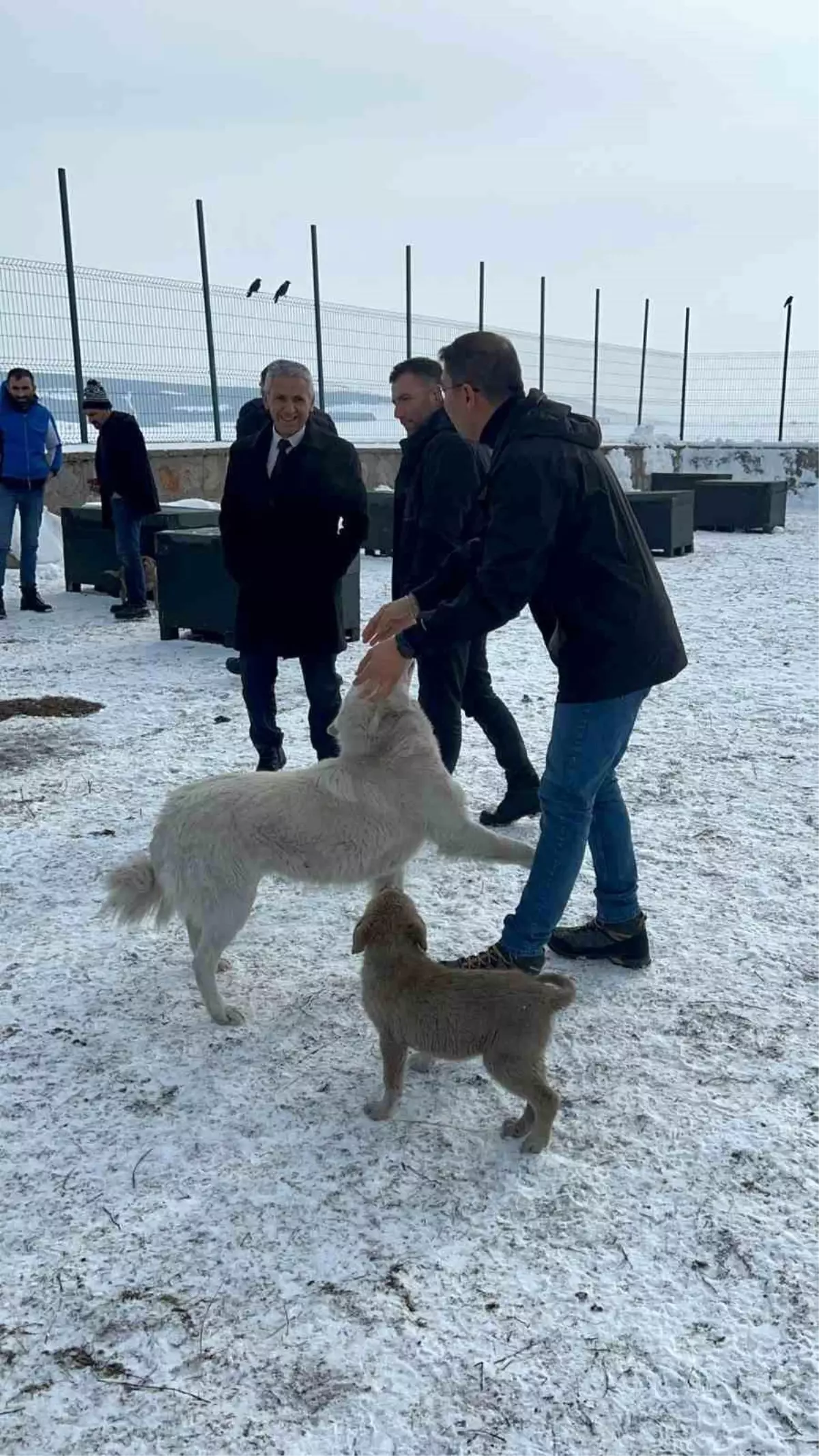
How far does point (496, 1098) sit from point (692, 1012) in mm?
707

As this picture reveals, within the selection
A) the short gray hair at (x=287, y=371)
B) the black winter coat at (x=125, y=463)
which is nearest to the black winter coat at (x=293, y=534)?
the short gray hair at (x=287, y=371)

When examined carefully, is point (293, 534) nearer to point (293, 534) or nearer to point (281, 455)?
point (293, 534)

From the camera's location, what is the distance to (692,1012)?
3.06 metres

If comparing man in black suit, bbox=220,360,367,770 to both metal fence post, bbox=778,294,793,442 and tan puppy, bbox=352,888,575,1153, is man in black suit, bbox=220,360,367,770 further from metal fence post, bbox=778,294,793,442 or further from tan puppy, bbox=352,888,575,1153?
metal fence post, bbox=778,294,793,442

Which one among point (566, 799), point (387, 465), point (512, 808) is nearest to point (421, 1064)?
point (566, 799)

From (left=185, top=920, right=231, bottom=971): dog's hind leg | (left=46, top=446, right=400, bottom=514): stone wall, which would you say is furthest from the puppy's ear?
(left=46, top=446, right=400, bottom=514): stone wall

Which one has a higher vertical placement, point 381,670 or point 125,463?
point 125,463

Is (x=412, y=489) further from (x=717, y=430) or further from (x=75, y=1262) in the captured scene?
(x=717, y=430)

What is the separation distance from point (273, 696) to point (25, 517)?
16.9 ft

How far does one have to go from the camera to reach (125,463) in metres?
8.39

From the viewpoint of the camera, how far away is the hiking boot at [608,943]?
3342 mm

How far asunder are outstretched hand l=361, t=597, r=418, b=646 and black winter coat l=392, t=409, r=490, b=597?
101 cm

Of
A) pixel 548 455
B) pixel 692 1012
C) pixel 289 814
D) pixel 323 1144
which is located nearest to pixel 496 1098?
pixel 323 1144

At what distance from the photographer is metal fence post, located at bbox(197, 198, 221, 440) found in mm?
14039
